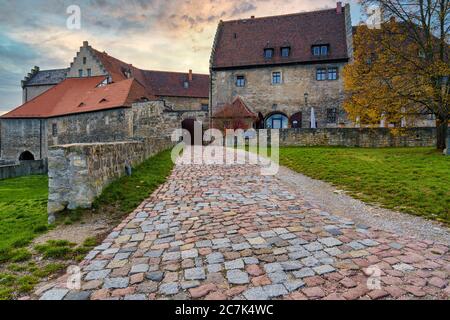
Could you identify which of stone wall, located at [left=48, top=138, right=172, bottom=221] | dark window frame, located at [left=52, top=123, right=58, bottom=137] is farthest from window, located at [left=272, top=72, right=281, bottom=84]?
stone wall, located at [left=48, top=138, right=172, bottom=221]

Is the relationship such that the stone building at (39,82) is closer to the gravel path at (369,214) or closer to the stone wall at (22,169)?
the stone wall at (22,169)

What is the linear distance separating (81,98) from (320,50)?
26501 mm

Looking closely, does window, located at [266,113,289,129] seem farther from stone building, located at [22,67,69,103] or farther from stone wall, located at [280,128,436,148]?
stone building, located at [22,67,69,103]

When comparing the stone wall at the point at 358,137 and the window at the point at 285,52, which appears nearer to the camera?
the stone wall at the point at 358,137

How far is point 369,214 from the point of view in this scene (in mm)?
6277

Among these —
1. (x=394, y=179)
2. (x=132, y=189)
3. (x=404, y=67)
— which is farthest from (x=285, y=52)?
(x=132, y=189)

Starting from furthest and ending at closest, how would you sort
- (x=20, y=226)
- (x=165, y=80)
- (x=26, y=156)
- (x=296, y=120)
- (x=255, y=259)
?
(x=165, y=80) → (x=26, y=156) → (x=296, y=120) → (x=20, y=226) → (x=255, y=259)

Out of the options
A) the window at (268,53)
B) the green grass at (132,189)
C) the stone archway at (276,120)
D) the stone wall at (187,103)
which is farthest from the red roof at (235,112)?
the green grass at (132,189)

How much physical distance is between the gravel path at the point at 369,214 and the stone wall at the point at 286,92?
22672 mm

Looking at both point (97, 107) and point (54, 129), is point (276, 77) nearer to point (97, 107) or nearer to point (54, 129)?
point (97, 107)

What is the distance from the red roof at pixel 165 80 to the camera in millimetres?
43412

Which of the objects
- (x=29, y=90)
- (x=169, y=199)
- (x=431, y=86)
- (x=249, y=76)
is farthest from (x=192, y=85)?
(x=169, y=199)

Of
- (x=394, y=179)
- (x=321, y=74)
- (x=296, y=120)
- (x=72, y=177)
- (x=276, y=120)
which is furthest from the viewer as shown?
(x=276, y=120)
